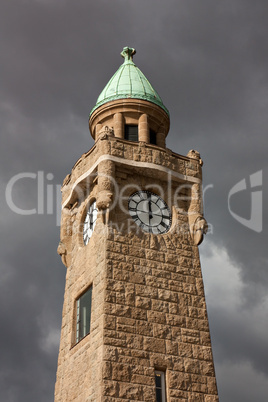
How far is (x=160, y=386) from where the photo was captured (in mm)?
20547

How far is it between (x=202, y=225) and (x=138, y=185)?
3.04m

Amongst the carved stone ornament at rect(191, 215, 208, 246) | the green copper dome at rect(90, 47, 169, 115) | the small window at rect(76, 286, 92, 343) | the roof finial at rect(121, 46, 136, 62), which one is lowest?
the small window at rect(76, 286, 92, 343)

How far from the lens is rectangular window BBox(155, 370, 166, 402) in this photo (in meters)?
20.3

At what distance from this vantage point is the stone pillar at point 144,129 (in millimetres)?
26906

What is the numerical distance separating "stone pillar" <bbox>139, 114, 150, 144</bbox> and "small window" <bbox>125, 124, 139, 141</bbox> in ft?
1.26

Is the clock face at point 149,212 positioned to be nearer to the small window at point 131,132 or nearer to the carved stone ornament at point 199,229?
the carved stone ornament at point 199,229

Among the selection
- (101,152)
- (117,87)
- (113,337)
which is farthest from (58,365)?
(117,87)

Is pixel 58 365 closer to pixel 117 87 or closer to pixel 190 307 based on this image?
pixel 190 307

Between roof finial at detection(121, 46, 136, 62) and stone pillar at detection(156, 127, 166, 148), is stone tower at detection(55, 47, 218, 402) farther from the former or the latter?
roof finial at detection(121, 46, 136, 62)

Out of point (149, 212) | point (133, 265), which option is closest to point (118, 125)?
point (149, 212)

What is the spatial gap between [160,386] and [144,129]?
451 inches

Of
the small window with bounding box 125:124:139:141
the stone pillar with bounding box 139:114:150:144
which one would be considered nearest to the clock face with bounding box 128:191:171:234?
the stone pillar with bounding box 139:114:150:144

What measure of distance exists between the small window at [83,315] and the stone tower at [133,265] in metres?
0.04

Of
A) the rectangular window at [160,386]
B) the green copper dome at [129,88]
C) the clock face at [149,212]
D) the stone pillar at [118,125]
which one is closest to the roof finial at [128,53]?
the green copper dome at [129,88]
